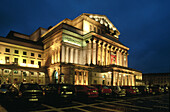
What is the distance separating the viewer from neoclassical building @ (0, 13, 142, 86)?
3737 cm

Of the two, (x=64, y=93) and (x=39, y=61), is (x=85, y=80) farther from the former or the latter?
(x=64, y=93)

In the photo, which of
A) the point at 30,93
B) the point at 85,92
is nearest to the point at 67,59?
the point at 85,92

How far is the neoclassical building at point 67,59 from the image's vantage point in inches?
1471

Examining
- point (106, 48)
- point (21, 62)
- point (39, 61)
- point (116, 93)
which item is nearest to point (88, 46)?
point (106, 48)

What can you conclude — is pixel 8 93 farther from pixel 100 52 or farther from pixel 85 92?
pixel 100 52

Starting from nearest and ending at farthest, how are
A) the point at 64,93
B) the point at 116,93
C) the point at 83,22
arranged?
the point at 64,93, the point at 116,93, the point at 83,22

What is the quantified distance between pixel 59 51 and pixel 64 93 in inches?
1100

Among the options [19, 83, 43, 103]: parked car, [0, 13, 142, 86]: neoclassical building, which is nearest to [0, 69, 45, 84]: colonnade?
[0, 13, 142, 86]: neoclassical building

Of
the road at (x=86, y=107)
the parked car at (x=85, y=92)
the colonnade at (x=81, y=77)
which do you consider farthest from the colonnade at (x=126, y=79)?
the road at (x=86, y=107)

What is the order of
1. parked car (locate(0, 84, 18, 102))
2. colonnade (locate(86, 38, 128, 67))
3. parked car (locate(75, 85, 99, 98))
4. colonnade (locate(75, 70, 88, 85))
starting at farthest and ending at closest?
colonnade (locate(86, 38, 128, 67)), colonnade (locate(75, 70, 88, 85)), parked car (locate(75, 85, 99, 98)), parked car (locate(0, 84, 18, 102))

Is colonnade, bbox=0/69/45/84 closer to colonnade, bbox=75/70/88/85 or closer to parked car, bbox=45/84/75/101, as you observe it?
colonnade, bbox=75/70/88/85

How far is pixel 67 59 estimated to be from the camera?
4094 centimetres

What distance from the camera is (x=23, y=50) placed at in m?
44.6

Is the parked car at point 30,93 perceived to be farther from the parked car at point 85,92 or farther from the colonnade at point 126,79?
the colonnade at point 126,79
